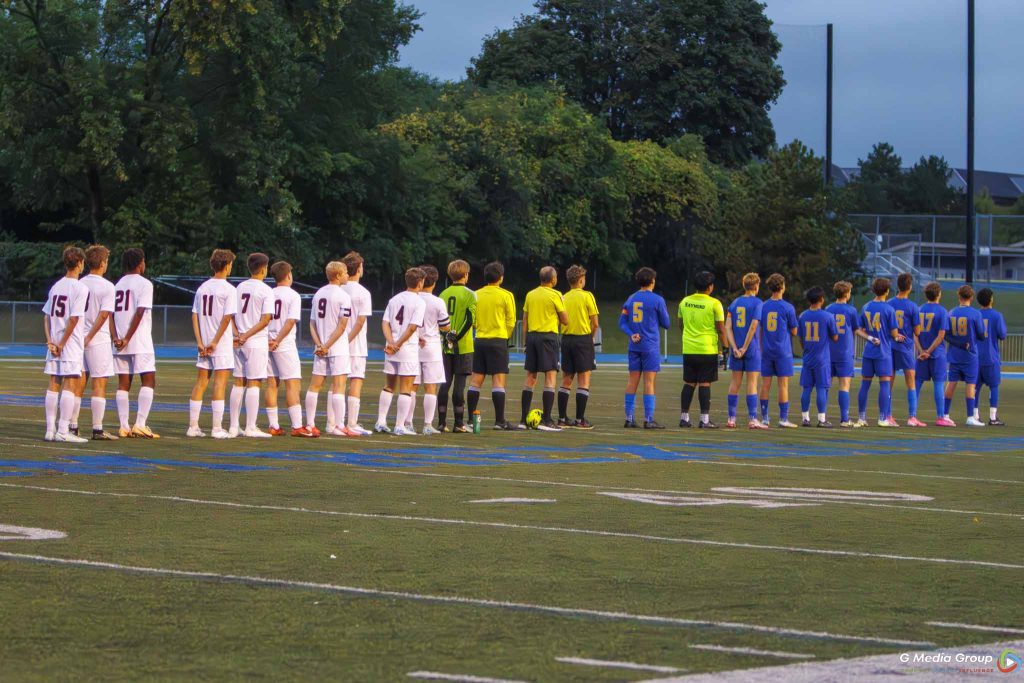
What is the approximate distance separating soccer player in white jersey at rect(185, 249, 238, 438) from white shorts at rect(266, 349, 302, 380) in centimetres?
62

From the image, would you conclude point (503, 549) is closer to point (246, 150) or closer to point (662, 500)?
point (662, 500)

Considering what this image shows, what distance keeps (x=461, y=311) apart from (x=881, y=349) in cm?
631

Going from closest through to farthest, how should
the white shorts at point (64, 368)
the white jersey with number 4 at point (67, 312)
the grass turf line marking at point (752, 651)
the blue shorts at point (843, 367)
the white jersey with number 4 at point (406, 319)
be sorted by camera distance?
the grass turf line marking at point (752, 651)
the white jersey with number 4 at point (67, 312)
the white shorts at point (64, 368)
the white jersey with number 4 at point (406, 319)
the blue shorts at point (843, 367)

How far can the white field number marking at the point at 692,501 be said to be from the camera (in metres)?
10.8

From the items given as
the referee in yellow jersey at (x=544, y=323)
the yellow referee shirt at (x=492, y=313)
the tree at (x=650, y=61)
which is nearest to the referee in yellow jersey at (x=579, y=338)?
the referee in yellow jersey at (x=544, y=323)

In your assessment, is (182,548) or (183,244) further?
(183,244)

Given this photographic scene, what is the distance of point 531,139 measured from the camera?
65625mm

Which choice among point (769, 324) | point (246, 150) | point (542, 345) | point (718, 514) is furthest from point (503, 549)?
point (246, 150)

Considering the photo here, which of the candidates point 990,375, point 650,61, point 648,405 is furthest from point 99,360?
point 650,61

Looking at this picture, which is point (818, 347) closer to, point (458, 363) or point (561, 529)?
point (458, 363)

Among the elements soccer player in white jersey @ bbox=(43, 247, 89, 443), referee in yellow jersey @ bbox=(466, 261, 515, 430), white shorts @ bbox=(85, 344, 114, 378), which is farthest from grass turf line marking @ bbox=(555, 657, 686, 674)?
referee in yellow jersey @ bbox=(466, 261, 515, 430)

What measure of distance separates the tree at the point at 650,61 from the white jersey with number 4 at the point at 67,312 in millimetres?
57963

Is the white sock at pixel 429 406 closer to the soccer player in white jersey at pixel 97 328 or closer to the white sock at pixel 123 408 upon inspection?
the white sock at pixel 123 408

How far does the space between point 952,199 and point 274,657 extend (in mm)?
114954
